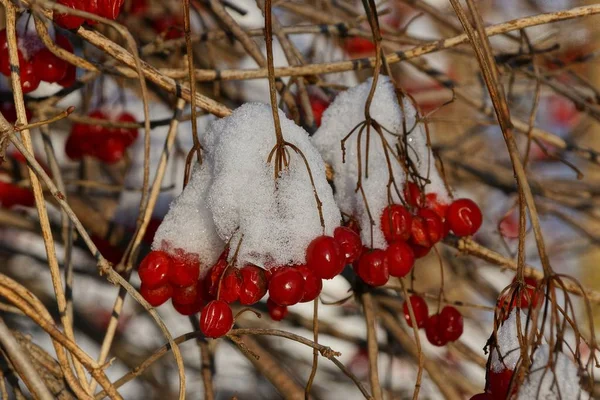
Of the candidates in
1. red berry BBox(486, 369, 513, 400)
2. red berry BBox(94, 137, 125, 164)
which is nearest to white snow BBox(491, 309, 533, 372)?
red berry BBox(486, 369, 513, 400)

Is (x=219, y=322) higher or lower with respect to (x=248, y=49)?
lower

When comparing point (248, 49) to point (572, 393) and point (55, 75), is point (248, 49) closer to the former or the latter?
point (55, 75)

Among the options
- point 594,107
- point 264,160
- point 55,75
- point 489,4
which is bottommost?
point 264,160

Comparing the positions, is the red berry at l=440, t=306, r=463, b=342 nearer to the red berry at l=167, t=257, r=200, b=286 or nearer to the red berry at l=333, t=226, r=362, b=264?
the red berry at l=333, t=226, r=362, b=264

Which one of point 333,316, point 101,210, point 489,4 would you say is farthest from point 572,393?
point 489,4

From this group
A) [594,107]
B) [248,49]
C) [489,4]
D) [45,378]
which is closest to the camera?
[45,378]

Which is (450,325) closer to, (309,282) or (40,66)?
(309,282)
